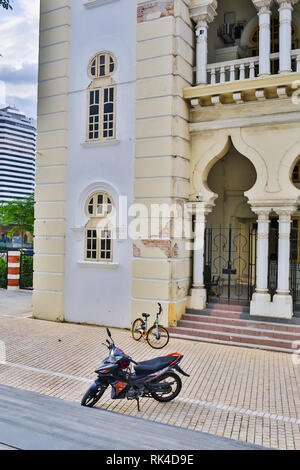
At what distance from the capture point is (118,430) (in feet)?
15.6

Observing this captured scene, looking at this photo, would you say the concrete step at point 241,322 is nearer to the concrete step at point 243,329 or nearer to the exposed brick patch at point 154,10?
the concrete step at point 243,329

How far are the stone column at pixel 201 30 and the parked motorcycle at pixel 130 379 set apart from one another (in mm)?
8309

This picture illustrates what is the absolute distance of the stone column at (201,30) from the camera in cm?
1159

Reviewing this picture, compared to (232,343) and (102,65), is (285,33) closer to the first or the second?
(102,65)

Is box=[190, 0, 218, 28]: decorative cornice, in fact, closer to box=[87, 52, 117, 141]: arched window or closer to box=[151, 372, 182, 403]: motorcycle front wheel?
box=[87, 52, 117, 141]: arched window

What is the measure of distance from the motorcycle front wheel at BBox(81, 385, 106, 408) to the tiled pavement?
0.23 meters

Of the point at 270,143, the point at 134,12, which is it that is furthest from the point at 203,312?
the point at 134,12

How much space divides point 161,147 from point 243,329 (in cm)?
524

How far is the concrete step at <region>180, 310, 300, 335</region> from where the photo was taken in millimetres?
10242

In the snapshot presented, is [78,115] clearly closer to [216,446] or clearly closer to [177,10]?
[177,10]

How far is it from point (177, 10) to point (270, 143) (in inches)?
173

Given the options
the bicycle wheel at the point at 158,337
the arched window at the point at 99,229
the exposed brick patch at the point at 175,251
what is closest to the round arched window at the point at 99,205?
the arched window at the point at 99,229

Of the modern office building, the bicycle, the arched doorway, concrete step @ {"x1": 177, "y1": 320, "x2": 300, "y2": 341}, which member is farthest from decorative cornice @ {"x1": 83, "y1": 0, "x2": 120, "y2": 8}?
the modern office building
